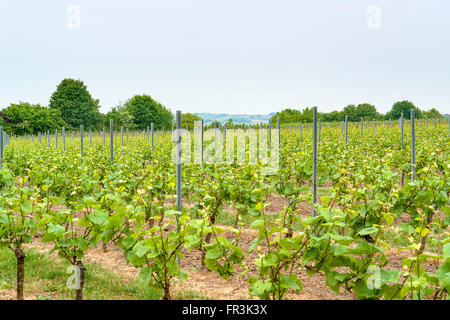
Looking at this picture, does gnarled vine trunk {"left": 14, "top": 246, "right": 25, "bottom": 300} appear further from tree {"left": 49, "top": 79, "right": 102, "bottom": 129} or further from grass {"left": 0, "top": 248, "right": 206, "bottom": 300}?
tree {"left": 49, "top": 79, "right": 102, "bottom": 129}

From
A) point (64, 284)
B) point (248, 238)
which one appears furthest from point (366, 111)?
point (64, 284)

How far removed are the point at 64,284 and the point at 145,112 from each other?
6215 centimetres

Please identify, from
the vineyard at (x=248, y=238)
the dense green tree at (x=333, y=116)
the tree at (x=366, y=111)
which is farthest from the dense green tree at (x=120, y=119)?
the vineyard at (x=248, y=238)

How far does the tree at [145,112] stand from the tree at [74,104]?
9341mm

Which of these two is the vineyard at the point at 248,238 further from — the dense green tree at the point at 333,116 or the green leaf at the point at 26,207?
the dense green tree at the point at 333,116

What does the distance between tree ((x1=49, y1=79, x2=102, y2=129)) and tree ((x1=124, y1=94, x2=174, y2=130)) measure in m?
9.34

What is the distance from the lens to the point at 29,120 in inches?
1983

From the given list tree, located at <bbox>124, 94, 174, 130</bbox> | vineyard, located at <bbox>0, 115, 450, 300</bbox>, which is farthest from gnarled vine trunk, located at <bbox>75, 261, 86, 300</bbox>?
tree, located at <bbox>124, 94, 174, 130</bbox>

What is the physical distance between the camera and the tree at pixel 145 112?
64.7 meters

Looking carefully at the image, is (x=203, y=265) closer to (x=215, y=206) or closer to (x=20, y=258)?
(x=215, y=206)

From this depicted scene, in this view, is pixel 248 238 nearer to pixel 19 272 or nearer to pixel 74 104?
pixel 19 272

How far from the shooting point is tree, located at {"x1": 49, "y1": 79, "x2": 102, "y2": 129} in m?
54.3

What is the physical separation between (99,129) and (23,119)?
946 centimetres

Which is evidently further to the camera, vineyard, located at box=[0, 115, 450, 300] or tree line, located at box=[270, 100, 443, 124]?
tree line, located at box=[270, 100, 443, 124]
